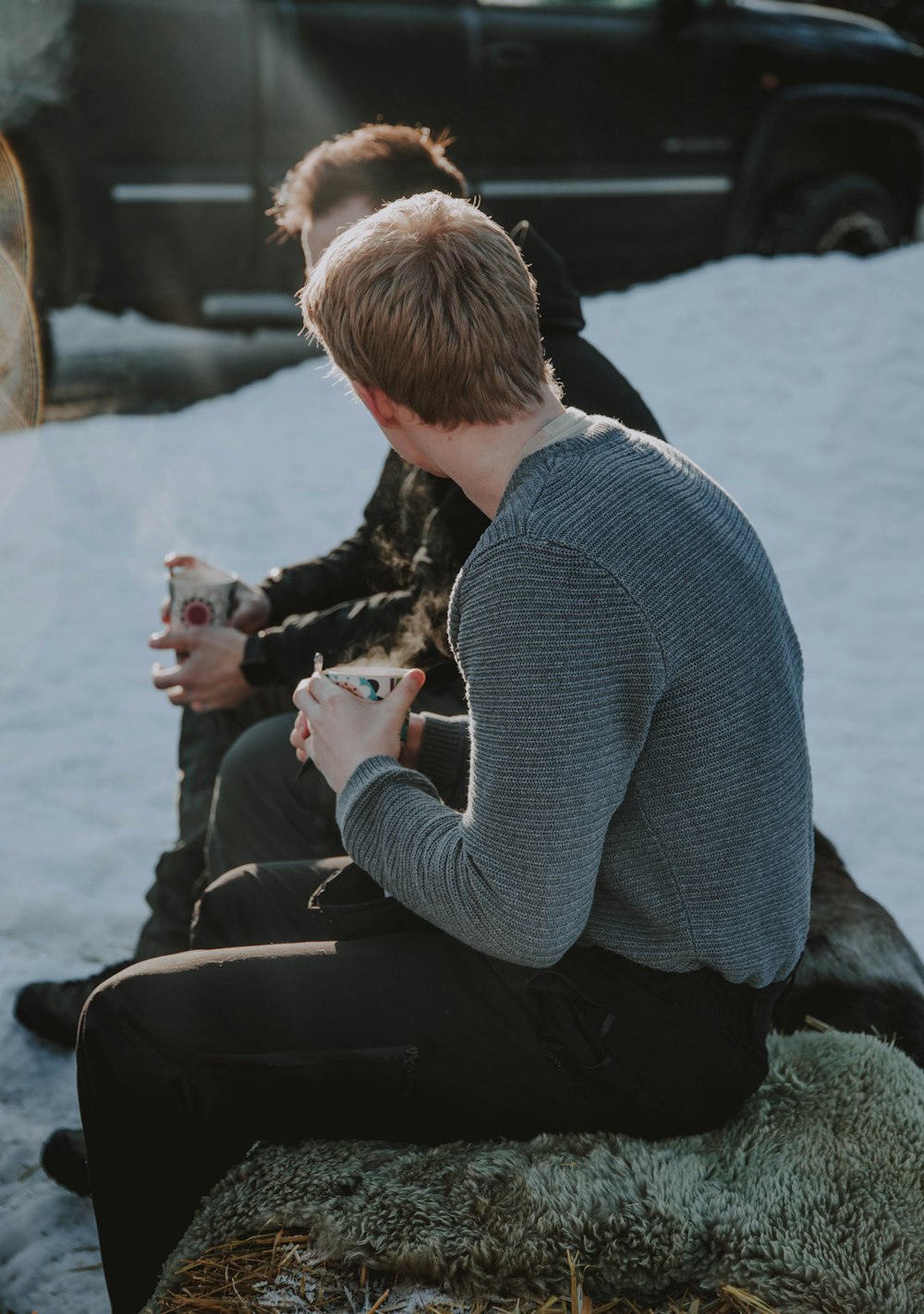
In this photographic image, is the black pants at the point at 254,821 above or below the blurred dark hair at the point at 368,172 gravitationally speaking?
below

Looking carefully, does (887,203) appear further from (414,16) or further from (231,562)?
(231,562)

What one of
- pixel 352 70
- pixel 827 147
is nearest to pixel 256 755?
pixel 352 70

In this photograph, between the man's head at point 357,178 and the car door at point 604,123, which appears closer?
the man's head at point 357,178

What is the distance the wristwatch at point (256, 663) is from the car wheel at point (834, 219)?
5.53 metres

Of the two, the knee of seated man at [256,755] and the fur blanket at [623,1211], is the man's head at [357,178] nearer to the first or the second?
the knee of seated man at [256,755]

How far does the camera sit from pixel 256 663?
8.89 ft

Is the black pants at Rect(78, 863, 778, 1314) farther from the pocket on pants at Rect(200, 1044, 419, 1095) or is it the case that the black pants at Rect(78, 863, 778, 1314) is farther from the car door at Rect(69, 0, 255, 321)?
the car door at Rect(69, 0, 255, 321)

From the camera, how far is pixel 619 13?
263 inches

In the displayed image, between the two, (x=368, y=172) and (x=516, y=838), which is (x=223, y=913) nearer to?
(x=516, y=838)

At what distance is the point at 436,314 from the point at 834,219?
6.42 meters

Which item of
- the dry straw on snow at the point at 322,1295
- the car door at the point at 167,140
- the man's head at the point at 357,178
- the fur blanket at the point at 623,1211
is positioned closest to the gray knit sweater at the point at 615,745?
the fur blanket at the point at 623,1211

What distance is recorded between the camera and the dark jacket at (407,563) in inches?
95.8

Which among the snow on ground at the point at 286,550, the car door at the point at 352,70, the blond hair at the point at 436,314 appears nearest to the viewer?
the blond hair at the point at 436,314

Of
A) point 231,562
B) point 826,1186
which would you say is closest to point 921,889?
point 826,1186
